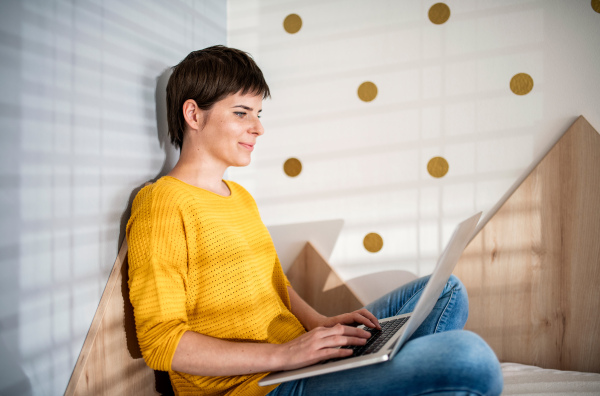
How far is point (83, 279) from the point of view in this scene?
0.75 meters

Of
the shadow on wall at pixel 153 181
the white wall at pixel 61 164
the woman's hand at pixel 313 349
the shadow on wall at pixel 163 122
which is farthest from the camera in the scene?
the shadow on wall at pixel 163 122

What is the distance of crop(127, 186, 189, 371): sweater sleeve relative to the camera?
698 mm

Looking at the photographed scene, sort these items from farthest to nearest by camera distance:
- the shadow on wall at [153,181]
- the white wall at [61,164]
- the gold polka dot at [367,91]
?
the gold polka dot at [367,91] → the shadow on wall at [153,181] → the white wall at [61,164]

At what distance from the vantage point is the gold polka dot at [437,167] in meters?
1.32

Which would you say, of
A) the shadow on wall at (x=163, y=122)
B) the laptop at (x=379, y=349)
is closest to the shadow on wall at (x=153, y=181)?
the shadow on wall at (x=163, y=122)

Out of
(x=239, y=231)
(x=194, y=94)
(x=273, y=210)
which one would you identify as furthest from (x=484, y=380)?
(x=273, y=210)

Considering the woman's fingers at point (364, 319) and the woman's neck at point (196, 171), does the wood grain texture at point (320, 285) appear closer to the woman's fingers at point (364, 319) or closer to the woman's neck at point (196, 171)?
the woman's fingers at point (364, 319)

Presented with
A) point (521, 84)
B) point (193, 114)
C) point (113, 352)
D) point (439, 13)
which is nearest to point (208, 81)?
point (193, 114)

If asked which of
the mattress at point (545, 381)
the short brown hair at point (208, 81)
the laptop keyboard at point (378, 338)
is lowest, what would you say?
the mattress at point (545, 381)

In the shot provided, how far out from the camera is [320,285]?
4.57 ft

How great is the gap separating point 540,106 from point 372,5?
602mm

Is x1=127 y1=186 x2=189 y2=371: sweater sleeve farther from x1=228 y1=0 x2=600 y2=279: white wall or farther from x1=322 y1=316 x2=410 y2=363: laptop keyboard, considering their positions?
x1=228 y1=0 x2=600 y2=279: white wall

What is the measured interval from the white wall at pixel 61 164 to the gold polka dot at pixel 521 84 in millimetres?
1044

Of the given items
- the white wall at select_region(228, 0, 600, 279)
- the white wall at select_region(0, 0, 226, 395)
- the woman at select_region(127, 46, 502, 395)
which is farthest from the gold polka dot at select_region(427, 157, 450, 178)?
the white wall at select_region(0, 0, 226, 395)
